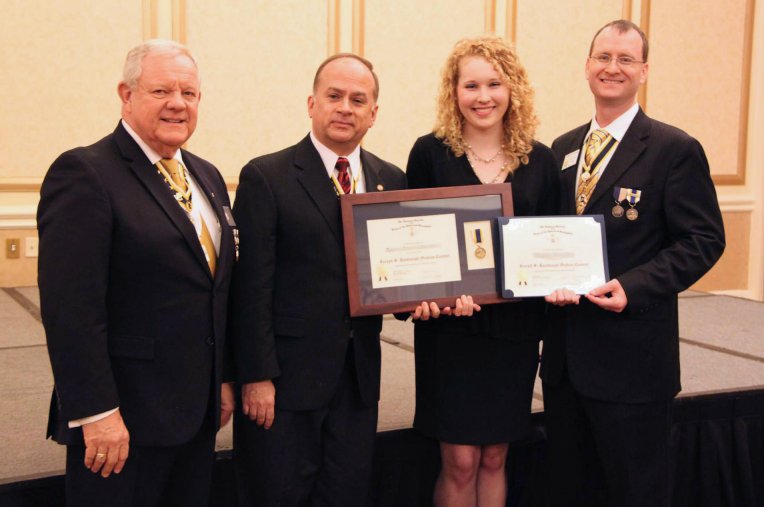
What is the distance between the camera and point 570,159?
246 centimetres

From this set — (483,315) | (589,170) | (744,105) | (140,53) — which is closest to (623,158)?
(589,170)

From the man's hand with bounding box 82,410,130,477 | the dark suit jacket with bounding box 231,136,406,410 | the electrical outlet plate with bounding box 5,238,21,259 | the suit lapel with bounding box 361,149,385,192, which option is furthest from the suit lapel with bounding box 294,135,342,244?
the electrical outlet plate with bounding box 5,238,21,259

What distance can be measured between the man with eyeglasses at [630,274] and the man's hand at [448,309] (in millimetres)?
231

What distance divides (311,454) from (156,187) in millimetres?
808

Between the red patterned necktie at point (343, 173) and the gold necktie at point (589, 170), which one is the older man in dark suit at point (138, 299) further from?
the gold necktie at point (589, 170)

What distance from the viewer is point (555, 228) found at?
7.59ft

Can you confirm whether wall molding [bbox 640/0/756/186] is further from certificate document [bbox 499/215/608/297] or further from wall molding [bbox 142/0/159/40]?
certificate document [bbox 499/215/608/297]

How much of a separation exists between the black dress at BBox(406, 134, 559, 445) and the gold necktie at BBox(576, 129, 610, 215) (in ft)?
0.24

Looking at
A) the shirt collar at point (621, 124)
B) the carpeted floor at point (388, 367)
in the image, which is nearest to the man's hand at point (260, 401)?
the carpeted floor at point (388, 367)

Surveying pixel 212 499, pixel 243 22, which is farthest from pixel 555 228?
pixel 243 22

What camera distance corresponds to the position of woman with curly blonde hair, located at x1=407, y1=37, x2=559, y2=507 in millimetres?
2344

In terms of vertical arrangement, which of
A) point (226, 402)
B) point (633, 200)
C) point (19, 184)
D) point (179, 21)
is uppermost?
point (179, 21)

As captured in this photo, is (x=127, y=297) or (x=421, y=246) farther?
(x=421, y=246)

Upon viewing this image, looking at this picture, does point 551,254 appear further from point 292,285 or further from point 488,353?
point 292,285
